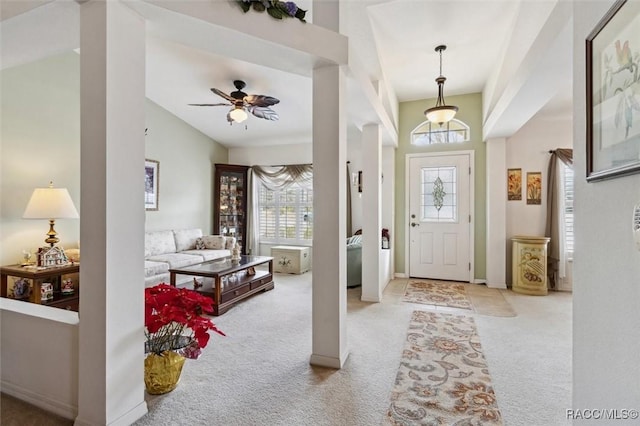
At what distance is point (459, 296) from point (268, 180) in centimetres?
437

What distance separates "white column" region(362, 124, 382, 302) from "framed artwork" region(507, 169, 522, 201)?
242 centimetres

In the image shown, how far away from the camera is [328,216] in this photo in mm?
2381

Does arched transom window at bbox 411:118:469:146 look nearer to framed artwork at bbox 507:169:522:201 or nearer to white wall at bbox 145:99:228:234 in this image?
framed artwork at bbox 507:169:522:201

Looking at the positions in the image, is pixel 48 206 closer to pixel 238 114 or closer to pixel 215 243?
pixel 238 114

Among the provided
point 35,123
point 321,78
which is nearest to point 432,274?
point 321,78

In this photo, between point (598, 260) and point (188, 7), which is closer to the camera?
point (598, 260)

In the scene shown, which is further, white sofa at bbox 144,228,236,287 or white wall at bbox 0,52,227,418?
white sofa at bbox 144,228,236,287

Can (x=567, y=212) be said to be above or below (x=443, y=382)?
above

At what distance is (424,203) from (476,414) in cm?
388

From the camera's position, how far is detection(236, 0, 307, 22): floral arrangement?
1958mm

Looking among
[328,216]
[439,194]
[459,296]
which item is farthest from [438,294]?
[328,216]

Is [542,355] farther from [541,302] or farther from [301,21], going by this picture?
[301,21]

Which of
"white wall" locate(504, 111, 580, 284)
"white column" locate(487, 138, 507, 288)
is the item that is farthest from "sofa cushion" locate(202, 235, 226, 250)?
"white wall" locate(504, 111, 580, 284)

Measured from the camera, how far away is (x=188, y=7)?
Answer: 175 cm
